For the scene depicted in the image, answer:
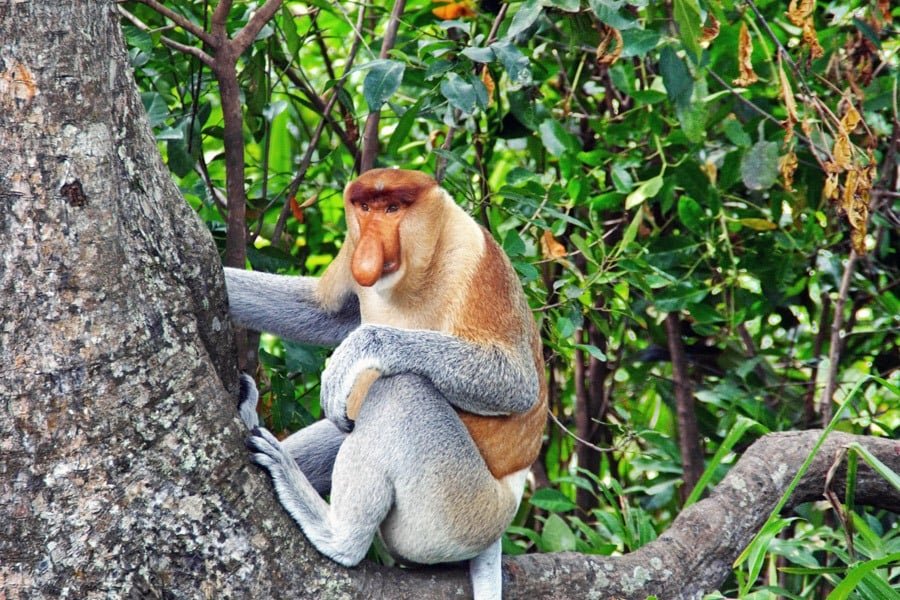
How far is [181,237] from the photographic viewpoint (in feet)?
7.34

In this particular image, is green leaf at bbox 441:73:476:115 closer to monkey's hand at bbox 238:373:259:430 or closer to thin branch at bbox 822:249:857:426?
monkey's hand at bbox 238:373:259:430

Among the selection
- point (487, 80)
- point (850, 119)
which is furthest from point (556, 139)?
point (850, 119)

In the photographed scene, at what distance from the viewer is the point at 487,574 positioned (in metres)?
2.66

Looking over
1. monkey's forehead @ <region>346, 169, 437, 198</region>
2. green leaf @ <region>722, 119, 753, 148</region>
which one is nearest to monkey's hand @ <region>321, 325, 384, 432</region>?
monkey's forehead @ <region>346, 169, 437, 198</region>

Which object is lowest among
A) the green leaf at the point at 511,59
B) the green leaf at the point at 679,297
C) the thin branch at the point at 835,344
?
the thin branch at the point at 835,344

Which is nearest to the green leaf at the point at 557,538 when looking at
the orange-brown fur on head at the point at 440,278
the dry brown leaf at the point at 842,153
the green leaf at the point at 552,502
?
the green leaf at the point at 552,502

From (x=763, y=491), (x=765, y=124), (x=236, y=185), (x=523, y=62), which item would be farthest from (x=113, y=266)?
(x=765, y=124)

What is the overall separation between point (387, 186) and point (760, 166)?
5.86 feet

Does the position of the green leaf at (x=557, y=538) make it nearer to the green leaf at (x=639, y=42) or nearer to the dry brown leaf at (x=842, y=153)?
the dry brown leaf at (x=842, y=153)

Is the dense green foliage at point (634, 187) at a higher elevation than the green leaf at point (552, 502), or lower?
higher

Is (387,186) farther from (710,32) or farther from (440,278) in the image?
(710,32)

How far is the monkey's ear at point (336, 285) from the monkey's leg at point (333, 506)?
76cm

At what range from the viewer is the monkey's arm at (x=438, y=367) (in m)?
2.75

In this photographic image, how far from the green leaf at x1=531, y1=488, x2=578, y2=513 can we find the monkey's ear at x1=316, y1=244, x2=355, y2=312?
1270mm
